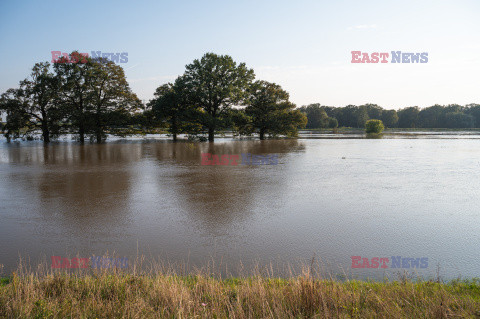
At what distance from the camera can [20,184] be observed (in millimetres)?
10977

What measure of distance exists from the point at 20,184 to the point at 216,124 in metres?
24.9

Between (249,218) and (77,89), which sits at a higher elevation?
(77,89)

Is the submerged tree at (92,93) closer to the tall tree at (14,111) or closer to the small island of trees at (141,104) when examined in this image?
the small island of trees at (141,104)

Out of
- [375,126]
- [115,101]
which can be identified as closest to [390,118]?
[375,126]

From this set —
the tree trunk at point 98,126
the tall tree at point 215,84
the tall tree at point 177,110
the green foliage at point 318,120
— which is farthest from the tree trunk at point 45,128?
the green foliage at point 318,120

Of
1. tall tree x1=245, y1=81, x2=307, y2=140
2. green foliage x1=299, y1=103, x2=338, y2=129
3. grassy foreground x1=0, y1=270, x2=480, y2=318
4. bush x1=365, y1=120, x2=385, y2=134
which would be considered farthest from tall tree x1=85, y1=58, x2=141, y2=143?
green foliage x1=299, y1=103, x2=338, y2=129

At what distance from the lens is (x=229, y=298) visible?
3662 mm

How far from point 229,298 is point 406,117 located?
144m

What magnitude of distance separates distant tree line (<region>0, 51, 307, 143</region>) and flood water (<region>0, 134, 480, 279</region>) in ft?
80.0

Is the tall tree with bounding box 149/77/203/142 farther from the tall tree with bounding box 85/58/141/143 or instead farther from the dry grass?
the dry grass

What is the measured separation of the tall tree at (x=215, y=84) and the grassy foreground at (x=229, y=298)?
3130 cm

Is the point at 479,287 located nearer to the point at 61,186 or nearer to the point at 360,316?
the point at 360,316

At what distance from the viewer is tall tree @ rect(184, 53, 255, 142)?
34906 mm

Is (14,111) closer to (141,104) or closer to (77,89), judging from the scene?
(77,89)
